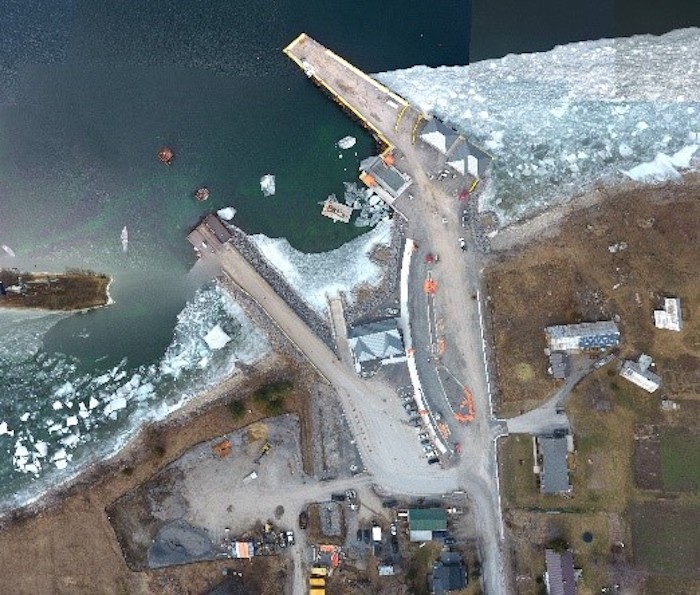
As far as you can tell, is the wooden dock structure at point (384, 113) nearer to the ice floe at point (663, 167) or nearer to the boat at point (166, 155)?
the ice floe at point (663, 167)

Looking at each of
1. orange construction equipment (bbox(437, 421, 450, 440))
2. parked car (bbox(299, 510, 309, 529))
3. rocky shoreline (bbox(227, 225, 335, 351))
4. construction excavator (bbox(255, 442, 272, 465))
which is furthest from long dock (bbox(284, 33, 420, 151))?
parked car (bbox(299, 510, 309, 529))

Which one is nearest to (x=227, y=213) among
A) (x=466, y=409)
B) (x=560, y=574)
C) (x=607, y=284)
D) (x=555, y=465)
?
(x=466, y=409)

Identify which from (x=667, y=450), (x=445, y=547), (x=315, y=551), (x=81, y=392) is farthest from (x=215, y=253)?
(x=667, y=450)

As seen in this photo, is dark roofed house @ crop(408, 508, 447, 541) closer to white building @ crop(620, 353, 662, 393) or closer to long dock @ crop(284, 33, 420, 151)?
white building @ crop(620, 353, 662, 393)

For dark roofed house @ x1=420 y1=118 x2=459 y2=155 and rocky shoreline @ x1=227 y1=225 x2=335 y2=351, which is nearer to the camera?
dark roofed house @ x1=420 y1=118 x2=459 y2=155

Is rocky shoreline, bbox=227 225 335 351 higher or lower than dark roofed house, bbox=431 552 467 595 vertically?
higher

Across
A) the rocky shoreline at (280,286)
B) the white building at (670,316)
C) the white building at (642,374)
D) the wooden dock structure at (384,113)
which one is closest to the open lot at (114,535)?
the rocky shoreline at (280,286)

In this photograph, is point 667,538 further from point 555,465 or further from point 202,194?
point 202,194
